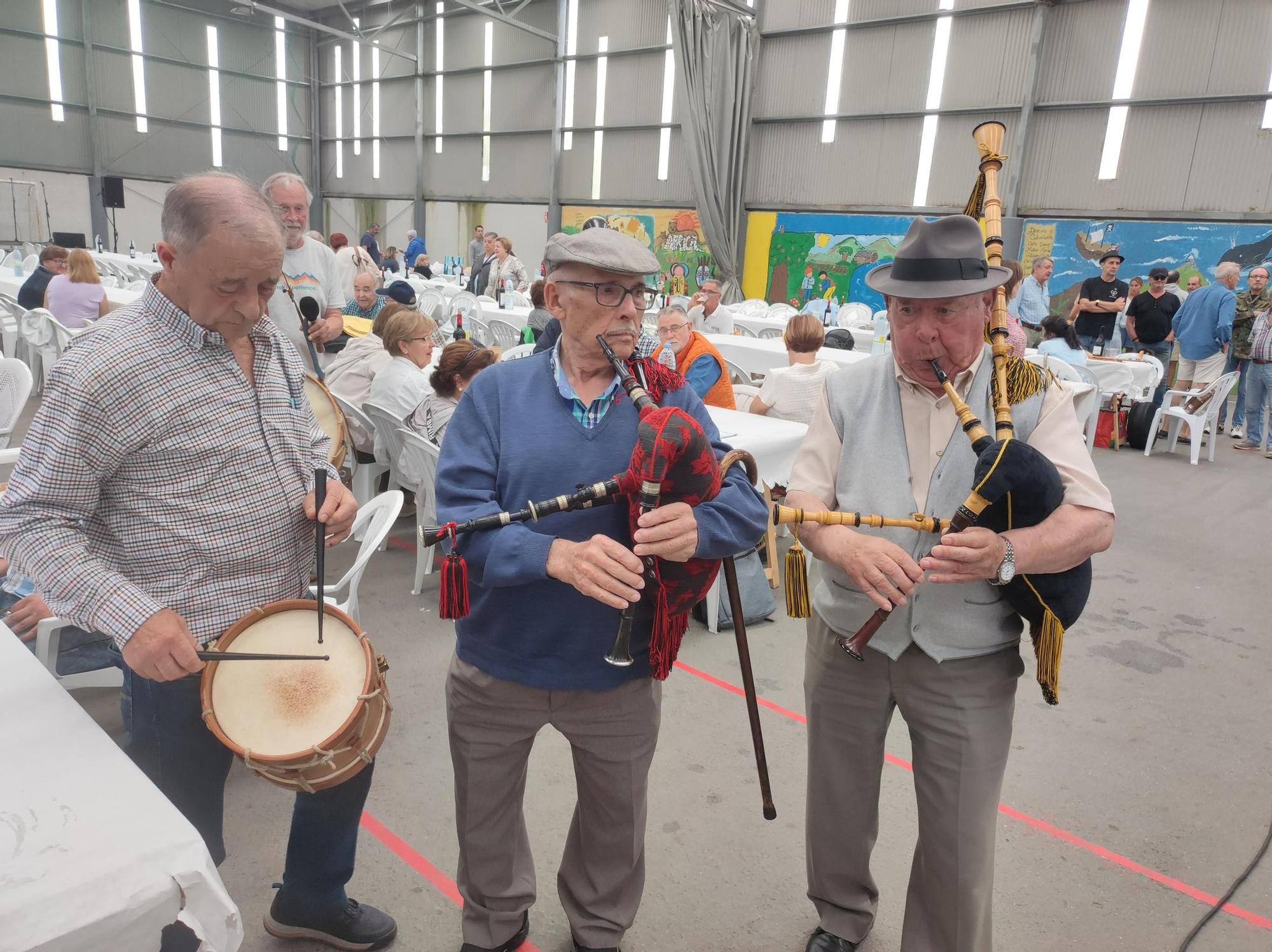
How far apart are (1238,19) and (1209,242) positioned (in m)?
2.52

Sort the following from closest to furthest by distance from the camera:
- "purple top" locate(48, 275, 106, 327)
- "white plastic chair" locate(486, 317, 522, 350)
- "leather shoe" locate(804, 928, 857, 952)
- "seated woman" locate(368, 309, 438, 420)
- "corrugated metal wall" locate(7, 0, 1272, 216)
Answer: "leather shoe" locate(804, 928, 857, 952) < "seated woman" locate(368, 309, 438, 420) < "purple top" locate(48, 275, 106, 327) < "white plastic chair" locate(486, 317, 522, 350) < "corrugated metal wall" locate(7, 0, 1272, 216)

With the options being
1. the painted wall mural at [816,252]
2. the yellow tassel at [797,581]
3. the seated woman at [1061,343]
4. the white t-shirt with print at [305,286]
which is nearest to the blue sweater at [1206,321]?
the seated woman at [1061,343]

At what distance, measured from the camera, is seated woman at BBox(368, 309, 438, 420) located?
4.11m

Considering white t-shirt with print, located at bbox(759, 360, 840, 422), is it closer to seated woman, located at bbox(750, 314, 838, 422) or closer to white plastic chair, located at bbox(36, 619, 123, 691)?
seated woman, located at bbox(750, 314, 838, 422)

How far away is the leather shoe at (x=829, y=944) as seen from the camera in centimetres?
191

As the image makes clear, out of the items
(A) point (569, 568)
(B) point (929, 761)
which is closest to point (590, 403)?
(A) point (569, 568)

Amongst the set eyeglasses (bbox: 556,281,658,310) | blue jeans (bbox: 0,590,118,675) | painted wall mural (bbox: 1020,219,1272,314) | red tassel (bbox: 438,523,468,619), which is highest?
painted wall mural (bbox: 1020,219,1272,314)

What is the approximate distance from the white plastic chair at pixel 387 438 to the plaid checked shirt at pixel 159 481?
8.31 feet

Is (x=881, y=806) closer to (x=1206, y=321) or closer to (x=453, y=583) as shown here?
(x=453, y=583)

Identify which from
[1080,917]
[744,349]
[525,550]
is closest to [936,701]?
[525,550]

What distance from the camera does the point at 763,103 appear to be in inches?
538

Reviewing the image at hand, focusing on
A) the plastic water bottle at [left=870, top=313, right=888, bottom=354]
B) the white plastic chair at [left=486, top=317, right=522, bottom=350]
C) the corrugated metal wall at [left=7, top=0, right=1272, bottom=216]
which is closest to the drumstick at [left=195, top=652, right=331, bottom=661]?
the plastic water bottle at [left=870, top=313, right=888, bottom=354]

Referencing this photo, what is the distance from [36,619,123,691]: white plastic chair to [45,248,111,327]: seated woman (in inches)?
208

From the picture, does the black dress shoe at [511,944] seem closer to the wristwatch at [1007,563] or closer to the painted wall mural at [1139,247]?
the wristwatch at [1007,563]
